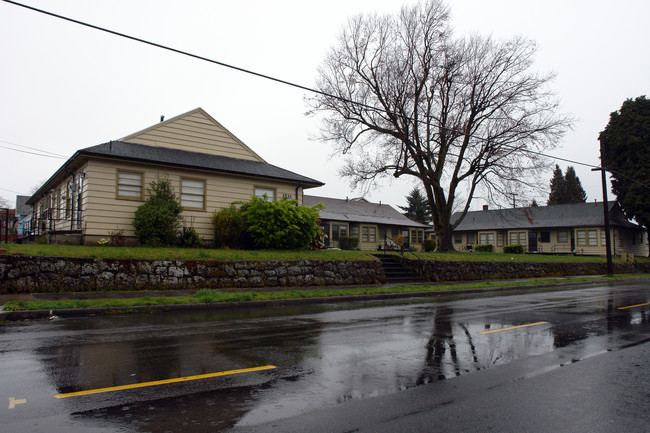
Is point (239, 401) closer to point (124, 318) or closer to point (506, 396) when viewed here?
point (506, 396)

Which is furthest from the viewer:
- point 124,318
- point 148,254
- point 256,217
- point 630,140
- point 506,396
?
point 630,140

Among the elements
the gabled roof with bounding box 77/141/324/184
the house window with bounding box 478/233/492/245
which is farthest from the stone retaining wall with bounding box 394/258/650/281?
the house window with bounding box 478/233/492/245

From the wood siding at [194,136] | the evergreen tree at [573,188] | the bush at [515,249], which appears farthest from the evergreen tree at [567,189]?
the wood siding at [194,136]

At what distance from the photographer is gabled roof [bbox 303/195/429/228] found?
38188 mm

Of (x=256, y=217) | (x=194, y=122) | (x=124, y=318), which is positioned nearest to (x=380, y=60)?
(x=194, y=122)

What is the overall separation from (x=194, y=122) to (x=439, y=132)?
16.9m

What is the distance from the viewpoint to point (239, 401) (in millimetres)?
4559

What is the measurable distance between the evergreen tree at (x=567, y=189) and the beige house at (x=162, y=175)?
64.3m

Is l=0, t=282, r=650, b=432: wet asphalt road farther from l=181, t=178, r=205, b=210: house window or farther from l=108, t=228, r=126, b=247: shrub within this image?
l=181, t=178, r=205, b=210: house window

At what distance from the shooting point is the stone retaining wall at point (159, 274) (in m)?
12.9

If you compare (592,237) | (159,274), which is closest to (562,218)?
(592,237)

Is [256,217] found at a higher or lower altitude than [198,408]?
higher

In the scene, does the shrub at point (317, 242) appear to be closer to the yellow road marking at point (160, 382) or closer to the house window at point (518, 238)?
the yellow road marking at point (160, 382)

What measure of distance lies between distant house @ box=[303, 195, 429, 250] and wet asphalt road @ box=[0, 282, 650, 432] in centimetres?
2719
